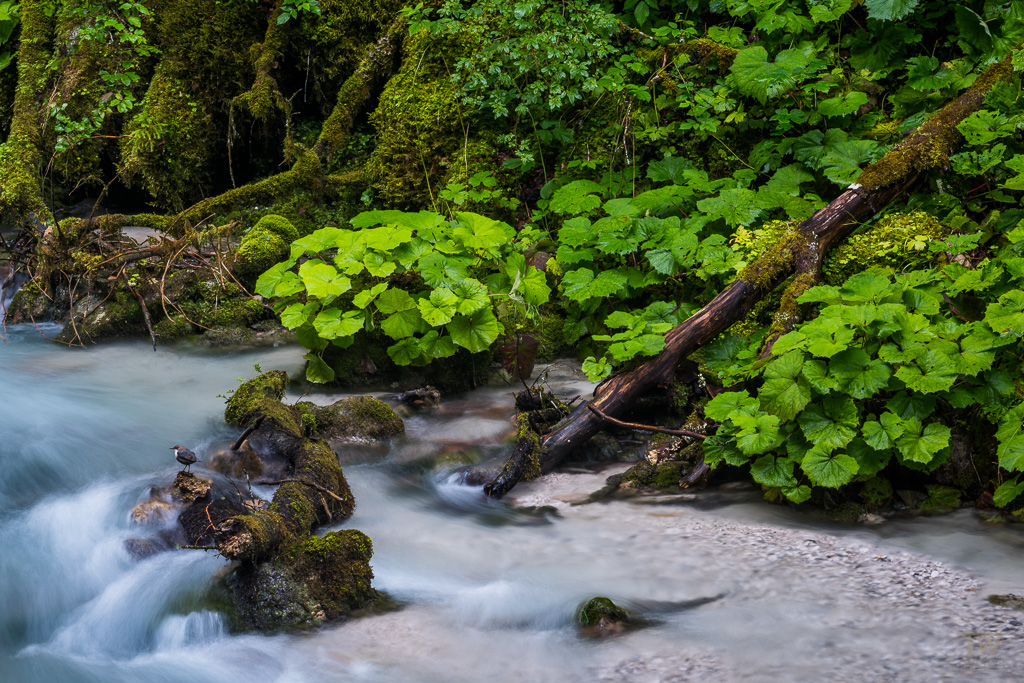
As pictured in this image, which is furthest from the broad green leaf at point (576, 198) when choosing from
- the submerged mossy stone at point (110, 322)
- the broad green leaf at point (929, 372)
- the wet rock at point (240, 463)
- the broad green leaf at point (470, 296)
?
the submerged mossy stone at point (110, 322)

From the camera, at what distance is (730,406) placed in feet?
10.7

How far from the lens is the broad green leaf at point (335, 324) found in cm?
404

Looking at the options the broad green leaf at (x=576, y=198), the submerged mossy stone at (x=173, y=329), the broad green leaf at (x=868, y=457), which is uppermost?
the broad green leaf at (x=576, y=198)

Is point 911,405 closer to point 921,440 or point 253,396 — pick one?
point 921,440

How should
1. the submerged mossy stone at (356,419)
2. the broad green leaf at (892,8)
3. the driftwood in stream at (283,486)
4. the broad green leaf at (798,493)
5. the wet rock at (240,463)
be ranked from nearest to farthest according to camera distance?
the driftwood in stream at (283,486), the broad green leaf at (798,493), the wet rock at (240,463), the submerged mossy stone at (356,419), the broad green leaf at (892,8)

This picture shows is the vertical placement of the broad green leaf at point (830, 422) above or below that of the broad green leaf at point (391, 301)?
below

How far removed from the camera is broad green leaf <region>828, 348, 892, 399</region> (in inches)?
117

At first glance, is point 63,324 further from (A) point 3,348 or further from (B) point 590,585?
(B) point 590,585

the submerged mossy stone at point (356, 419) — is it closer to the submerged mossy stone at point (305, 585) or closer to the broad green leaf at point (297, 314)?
the broad green leaf at point (297, 314)

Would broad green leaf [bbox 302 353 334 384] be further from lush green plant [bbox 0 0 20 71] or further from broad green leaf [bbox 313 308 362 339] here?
lush green plant [bbox 0 0 20 71]

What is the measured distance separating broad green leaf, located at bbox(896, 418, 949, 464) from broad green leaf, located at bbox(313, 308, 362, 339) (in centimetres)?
282

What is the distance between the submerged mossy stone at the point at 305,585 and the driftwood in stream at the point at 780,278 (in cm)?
107

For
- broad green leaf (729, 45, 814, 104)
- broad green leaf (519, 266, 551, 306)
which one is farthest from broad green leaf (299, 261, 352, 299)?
broad green leaf (729, 45, 814, 104)

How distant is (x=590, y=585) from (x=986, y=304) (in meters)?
2.33
